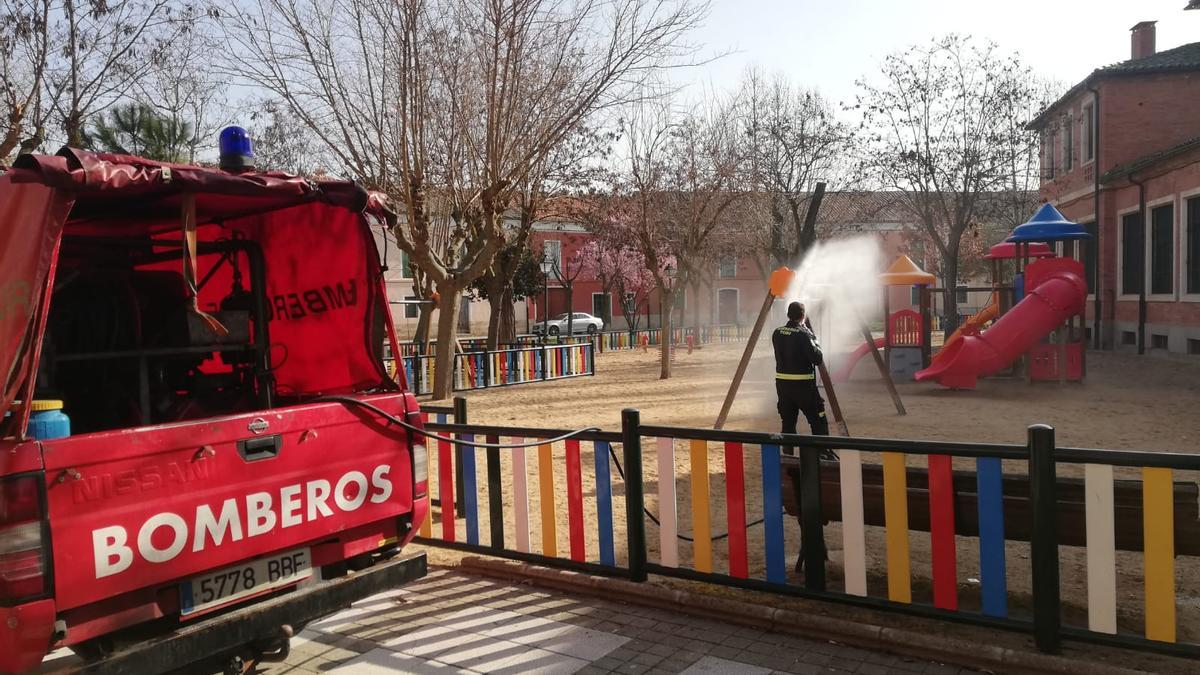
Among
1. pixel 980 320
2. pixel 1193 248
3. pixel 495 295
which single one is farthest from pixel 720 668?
pixel 495 295

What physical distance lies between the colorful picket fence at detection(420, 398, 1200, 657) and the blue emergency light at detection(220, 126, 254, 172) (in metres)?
2.38

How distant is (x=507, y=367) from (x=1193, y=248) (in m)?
16.7

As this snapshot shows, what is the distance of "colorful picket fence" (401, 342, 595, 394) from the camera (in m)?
18.7

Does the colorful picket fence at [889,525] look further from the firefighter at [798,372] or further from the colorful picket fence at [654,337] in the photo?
the colorful picket fence at [654,337]

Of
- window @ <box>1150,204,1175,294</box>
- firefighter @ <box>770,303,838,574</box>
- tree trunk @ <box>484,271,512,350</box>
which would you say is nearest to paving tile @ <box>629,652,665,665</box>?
firefighter @ <box>770,303,838,574</box>

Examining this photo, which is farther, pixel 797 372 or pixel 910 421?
pixel 910 421

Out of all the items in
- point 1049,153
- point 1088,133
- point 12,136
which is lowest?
point 12,136

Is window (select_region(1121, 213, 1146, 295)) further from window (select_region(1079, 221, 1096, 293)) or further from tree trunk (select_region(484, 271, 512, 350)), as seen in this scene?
tree trunk (select_region(484, 271, 512, 350))

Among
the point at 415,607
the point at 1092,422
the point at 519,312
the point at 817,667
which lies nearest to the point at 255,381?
the point at 415,607

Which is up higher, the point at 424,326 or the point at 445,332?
the point at 445,332

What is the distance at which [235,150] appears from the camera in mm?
3969

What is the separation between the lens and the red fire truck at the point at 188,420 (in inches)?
117

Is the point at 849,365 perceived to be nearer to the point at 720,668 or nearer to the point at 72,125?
the point at 720,668

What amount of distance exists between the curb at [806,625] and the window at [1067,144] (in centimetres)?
2993
